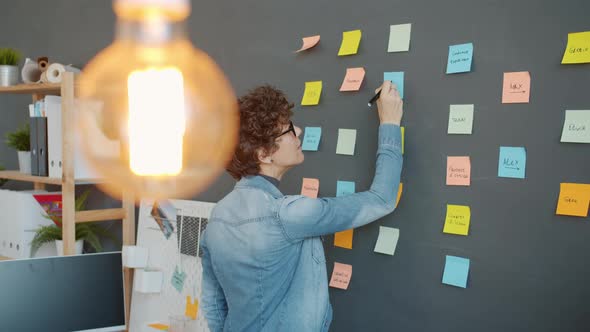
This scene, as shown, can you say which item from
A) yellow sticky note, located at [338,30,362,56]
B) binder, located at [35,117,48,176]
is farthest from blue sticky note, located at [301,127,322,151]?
binder, located at [35,117,48,176]

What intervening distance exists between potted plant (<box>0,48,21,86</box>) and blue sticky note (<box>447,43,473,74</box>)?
93.0 inches

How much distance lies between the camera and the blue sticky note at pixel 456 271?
1759 mm

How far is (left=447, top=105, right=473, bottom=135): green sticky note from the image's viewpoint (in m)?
1.76

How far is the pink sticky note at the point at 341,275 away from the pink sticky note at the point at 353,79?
0.65 m

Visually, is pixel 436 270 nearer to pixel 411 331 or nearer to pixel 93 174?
pixel 411 331

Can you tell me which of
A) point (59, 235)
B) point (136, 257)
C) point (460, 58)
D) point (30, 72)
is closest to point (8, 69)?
point (30, 72)

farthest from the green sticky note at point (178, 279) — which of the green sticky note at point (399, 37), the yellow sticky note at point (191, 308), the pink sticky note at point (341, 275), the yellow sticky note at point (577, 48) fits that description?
the yellow sticky note at point (577, 48)

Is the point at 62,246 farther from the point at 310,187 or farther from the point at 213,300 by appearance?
the point at 310,187

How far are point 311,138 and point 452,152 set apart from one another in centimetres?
58

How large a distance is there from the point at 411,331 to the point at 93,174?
65.6 inches

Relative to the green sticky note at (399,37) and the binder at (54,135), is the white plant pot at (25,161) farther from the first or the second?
the green sticky note at (399,37)

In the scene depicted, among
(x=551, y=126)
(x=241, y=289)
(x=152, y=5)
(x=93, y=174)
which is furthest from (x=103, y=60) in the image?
(x=551, y=126)

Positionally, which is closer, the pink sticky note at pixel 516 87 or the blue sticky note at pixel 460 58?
the pink sticky note at pixel 516 87

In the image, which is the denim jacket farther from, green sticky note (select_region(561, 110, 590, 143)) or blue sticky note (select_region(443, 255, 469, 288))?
green sticky note (select_region(561, 110, 590, 143))
